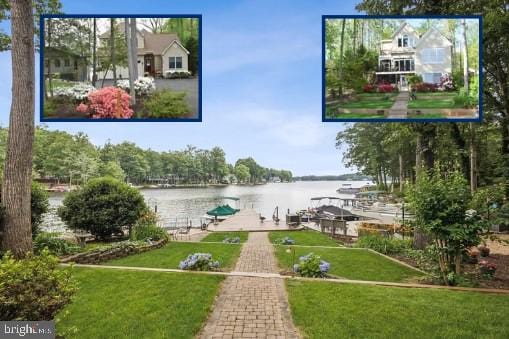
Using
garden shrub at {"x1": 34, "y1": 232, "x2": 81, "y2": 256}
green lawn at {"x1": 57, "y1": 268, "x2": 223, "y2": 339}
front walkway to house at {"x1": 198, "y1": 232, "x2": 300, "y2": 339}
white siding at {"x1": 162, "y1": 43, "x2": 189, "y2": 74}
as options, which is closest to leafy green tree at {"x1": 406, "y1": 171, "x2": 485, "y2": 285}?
front walkway to house at {"x1": 198, "y1": 232, "x2": 300, "y2": 339}

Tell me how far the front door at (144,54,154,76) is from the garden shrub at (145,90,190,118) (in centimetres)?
44

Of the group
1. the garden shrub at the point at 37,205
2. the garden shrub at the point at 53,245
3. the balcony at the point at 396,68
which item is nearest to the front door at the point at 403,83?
the balcony at the point at 396,68

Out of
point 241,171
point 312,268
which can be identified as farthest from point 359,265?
point 241,171

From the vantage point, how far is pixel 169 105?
4.77 metres

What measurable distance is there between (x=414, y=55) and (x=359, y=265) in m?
5.30

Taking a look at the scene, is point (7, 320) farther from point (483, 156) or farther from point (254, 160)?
point (254, 160)

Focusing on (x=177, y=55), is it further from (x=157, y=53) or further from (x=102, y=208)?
(x=102, y=208)

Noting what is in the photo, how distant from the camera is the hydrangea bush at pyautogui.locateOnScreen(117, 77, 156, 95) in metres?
4.82

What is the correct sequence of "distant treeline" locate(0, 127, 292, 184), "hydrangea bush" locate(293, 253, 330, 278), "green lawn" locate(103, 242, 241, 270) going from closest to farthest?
"hydrangea bush" locate(293, 253, 330, 278) < "green lawn" locate(103, 242, 241, 270) < "distant treeline" locate(0, 127, 292, 184)

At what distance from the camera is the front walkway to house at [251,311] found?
4088 millimetres

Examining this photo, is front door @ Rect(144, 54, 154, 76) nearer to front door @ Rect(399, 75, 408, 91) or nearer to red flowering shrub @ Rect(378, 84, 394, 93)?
red flowering shrub @ Rect(378, 84, 394, 93)

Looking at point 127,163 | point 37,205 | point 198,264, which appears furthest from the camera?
point 127,163

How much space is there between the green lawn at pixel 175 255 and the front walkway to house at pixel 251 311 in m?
2.08

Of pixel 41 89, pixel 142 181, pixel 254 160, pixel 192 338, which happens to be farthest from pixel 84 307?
pixel 254 160
